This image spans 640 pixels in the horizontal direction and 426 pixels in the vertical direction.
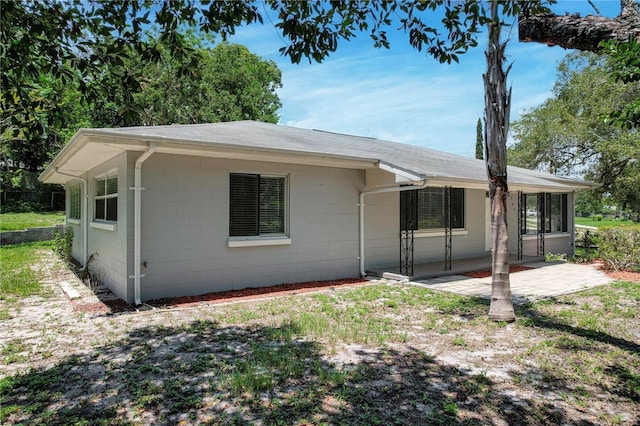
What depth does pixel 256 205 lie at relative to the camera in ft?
27.0

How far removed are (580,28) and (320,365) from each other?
3757mm

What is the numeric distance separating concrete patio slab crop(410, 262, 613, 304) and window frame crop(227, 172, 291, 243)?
3.16 metres

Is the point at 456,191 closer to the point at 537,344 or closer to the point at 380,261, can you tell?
the point at 380,261

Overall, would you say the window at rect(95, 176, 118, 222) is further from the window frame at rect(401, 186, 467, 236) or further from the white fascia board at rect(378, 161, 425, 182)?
the window frame at rect(401, 186, 467, 236)

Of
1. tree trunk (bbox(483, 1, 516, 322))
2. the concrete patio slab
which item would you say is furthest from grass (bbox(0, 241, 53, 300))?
the concrete patio slab

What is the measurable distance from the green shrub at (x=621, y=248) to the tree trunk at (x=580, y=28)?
998 centimetres

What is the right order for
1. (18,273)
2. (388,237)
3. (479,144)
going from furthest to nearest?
1. (479,144)
2. (388,237)
3. (18,273)

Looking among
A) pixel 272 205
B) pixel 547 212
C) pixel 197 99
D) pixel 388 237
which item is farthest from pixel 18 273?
pixel 547 212

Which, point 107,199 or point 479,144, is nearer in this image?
point 107,199

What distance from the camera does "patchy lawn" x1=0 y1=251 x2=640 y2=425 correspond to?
3.16 m

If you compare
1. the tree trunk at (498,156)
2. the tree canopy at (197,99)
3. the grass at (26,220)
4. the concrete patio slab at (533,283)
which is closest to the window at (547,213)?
the concrete patio slab at (533,283)

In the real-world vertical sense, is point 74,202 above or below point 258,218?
above

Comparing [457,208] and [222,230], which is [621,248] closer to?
[457,208]

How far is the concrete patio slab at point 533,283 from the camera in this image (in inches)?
309
